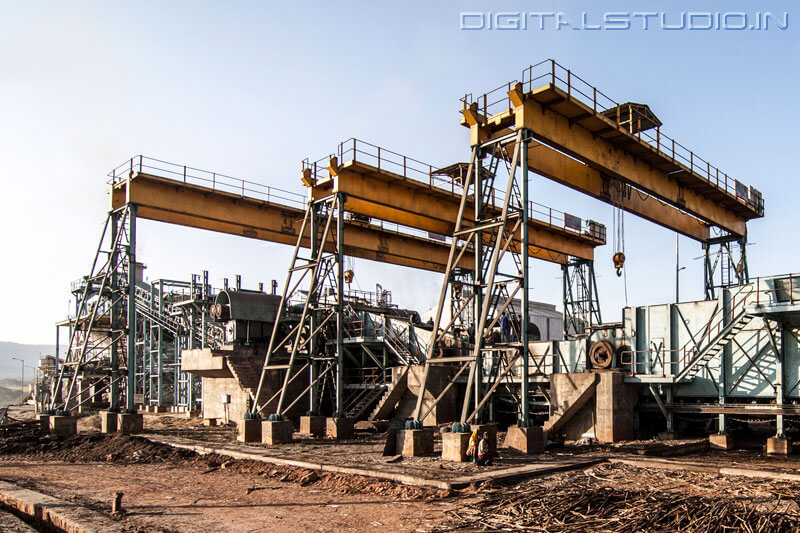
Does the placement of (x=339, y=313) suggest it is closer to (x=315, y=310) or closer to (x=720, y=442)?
(x=315, y=310)

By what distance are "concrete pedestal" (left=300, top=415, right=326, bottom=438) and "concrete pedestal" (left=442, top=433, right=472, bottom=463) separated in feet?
29.5

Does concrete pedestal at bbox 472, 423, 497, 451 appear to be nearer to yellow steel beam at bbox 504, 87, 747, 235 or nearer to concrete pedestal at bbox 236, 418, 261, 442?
yellow steel beam at bbox 504, 87, 747, 235

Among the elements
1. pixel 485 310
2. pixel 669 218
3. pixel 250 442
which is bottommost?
pixel 250 442

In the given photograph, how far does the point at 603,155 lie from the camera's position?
71.1ft

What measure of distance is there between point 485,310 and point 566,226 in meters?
19.6

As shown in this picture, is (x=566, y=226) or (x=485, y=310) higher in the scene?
(x=566, y=226)

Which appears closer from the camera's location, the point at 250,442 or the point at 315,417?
the point at 250,442

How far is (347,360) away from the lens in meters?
32.2

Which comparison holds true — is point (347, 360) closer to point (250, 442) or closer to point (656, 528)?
point (250, 442)

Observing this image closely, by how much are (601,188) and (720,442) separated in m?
9.10

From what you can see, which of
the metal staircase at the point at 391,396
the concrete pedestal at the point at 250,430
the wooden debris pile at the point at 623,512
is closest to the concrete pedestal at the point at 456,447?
the wooden debris pile at the point at 623,512

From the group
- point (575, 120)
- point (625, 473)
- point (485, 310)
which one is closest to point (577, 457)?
point (625, 473)

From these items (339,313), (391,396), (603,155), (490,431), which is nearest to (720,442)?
(490,431)

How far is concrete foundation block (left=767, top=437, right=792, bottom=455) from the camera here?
19.3 metres
